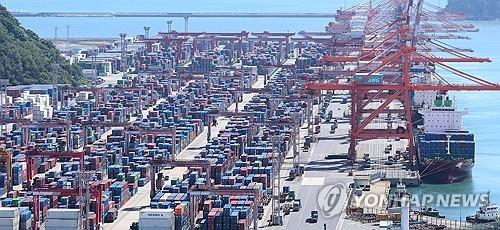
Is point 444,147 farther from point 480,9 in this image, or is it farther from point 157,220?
point 480,9

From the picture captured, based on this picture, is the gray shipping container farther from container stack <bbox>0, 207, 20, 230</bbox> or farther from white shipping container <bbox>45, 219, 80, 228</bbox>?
white shipping container <bbox>45, 219, 80, 228</bbox>

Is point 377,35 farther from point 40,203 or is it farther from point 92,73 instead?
point 40,203

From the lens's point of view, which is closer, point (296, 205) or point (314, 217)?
point (314, 217)

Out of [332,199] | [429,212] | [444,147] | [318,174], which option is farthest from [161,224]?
[444,147]

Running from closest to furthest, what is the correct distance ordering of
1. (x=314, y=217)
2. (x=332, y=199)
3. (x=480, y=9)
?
1. (x=314, y=217)
2. (x=332, y=199)
3. (x=480, y=9)

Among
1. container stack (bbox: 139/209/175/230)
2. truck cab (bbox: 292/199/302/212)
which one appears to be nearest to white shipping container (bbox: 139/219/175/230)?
container stack (bbox: 139/209/175/230)

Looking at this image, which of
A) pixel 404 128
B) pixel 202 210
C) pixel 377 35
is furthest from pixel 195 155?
pixel 377 35
